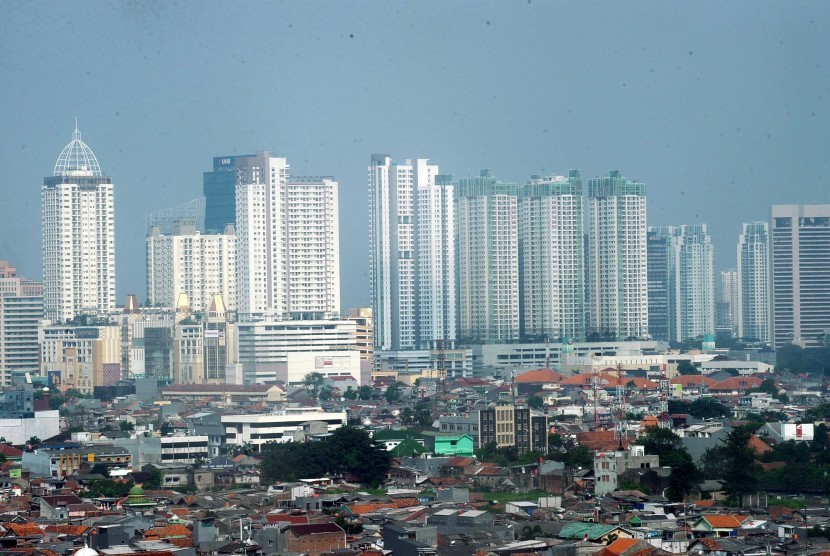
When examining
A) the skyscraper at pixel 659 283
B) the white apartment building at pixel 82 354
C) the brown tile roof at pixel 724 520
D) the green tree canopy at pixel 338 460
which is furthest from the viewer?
the skyscraper at pixel 659 283

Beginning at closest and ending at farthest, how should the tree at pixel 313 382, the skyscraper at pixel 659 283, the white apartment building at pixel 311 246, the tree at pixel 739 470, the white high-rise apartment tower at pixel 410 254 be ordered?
the tree at pixel 739 470, the tree at pixel 313 382, the white apartment building at pixel 311 246, the white high-rise apartment tower at pixel 410 254, the skyscraper at pixel 659 283

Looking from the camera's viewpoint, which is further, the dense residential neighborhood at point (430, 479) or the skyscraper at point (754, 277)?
the skyscraper at point (754, 277)

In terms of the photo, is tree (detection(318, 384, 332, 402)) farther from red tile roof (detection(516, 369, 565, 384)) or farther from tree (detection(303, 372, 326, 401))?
red tile roof (detection(516, 369, 565, 384))

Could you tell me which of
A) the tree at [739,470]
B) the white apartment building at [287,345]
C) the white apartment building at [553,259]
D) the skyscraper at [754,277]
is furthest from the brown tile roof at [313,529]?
the skyscraper at [754,277]

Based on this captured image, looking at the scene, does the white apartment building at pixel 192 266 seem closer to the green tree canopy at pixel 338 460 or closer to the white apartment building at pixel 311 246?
the white apartment building at pixel 311 246

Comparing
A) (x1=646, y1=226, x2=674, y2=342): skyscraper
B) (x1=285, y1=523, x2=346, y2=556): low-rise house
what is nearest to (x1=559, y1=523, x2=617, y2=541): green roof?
(x1=285, y1=523, x2=346, y2=556): low-rise house

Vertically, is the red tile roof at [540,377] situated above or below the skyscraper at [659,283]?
below

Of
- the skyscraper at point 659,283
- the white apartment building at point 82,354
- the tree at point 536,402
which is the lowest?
the tree at point 536,402
